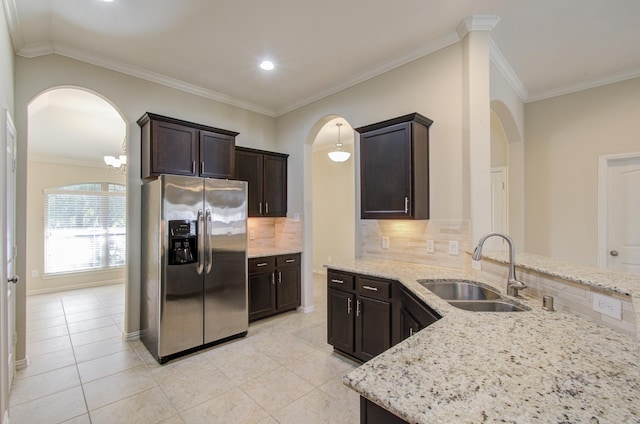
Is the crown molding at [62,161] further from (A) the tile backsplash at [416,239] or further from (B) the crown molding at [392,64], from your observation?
(A) the tile backsplash at [416,239]

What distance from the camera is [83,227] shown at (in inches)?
242

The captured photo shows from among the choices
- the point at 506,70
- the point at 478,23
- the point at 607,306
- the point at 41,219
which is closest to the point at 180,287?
the point at 607,306

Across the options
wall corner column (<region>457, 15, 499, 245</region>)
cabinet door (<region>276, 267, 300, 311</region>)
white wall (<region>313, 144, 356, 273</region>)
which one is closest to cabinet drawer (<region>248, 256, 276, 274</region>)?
cabinet door (<region>276, 267, 300, 311</region>)

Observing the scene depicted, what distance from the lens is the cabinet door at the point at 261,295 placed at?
381cm

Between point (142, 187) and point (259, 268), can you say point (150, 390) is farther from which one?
point (142, 187)

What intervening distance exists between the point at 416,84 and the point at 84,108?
453 cm

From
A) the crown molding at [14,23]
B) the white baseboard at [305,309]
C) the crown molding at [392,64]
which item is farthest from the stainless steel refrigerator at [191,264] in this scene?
the crown molding at [392,64]

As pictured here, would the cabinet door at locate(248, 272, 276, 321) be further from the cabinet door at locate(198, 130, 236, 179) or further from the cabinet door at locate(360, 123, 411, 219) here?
the cabinet door at locate(360, 123, 411, 219)

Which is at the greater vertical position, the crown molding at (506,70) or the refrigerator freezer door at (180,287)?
the crown molding at (506,70)

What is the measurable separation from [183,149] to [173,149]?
4.2 inches

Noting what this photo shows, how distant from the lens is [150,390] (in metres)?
2.43

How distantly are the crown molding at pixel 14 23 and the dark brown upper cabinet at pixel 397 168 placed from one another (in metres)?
2.86

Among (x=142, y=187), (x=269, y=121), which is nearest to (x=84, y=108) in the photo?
(x=142, y=187)

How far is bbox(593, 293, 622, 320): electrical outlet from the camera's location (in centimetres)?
130
